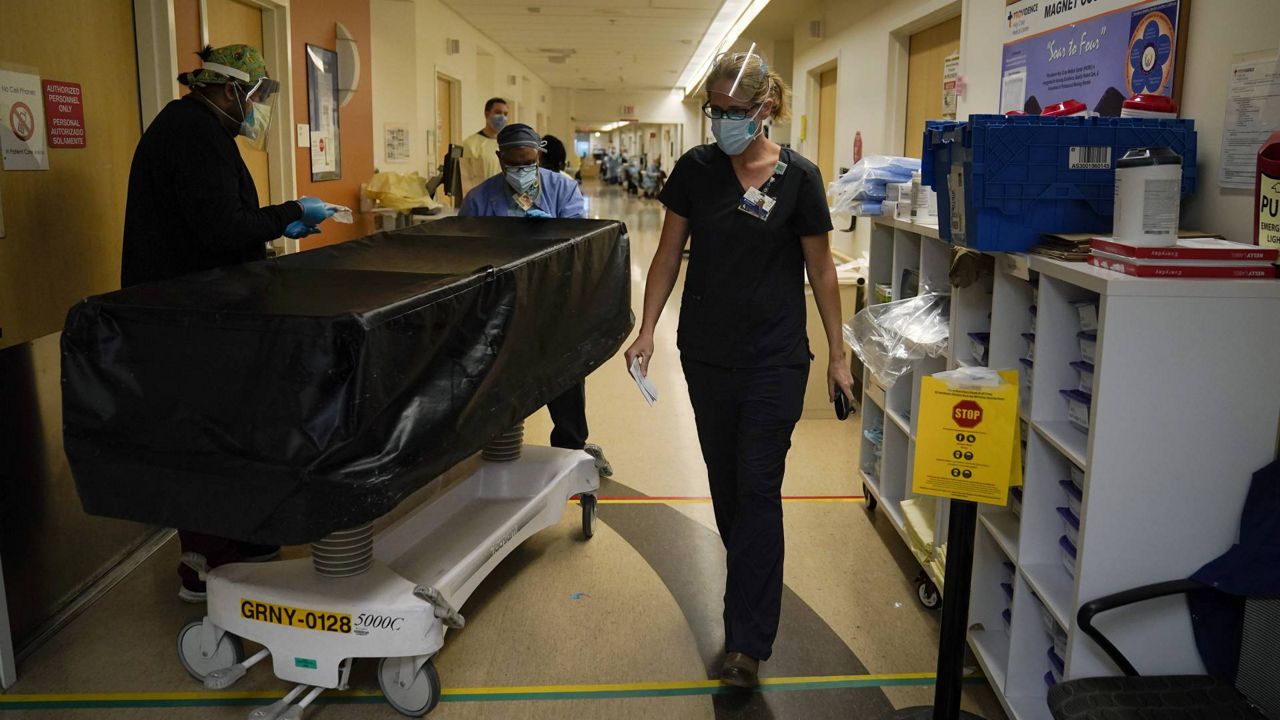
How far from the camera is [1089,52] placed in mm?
2945

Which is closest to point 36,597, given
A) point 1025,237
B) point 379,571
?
point 379,571

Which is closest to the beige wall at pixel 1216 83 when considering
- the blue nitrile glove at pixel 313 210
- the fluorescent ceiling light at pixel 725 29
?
the blue nitrile glove at pixel 313 210

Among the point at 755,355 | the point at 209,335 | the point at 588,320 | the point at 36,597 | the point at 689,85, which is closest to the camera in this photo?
the point at 209,335

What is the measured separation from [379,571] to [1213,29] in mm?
2379

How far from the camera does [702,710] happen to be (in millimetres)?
2447

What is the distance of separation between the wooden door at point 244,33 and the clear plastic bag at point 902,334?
8.15ft

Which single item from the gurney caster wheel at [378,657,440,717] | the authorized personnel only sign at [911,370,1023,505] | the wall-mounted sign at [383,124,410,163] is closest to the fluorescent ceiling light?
the wall-mounted sign at [383,124,410,163]

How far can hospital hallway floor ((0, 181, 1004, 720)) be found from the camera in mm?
2457

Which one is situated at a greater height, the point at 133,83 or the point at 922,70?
the point at 922,70

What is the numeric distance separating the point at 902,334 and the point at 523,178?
161 cm

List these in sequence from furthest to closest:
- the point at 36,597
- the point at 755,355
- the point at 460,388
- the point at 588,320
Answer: the point at 588,320 → the point at 36,597 → the point at 755,355 → the point at 460,388

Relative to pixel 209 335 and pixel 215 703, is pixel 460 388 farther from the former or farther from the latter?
pixel 215 703

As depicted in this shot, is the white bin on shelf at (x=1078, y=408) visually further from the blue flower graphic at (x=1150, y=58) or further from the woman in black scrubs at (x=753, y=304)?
the blue flower graphic at (x=1150, y=58)

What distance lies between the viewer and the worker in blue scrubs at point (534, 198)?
3.79 m
